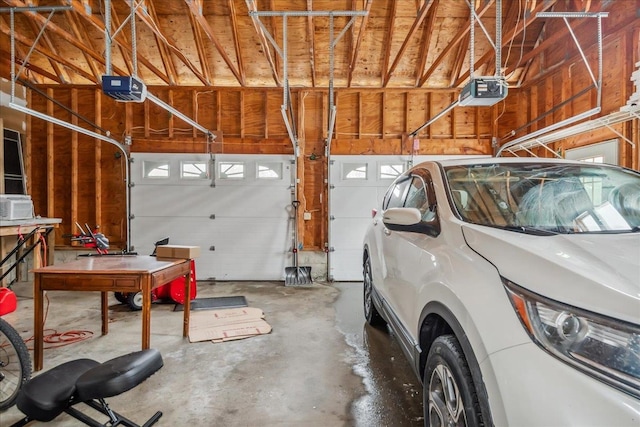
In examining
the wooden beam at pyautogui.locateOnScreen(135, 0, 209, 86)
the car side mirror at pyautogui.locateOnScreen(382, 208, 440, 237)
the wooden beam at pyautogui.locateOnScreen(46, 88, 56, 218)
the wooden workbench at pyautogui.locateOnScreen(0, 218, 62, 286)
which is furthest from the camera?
the wooden beam at pyautogui.locateOnScreen(46, 88, 56, 218)

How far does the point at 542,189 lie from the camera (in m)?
1.72

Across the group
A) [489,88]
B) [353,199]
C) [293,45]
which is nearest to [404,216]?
[489,88]

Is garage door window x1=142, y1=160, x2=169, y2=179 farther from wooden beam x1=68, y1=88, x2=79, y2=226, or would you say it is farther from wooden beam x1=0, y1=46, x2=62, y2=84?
wooden beam x1=0, y1=46, x2=62, y2=84

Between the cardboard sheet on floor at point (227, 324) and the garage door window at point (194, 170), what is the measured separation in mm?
2889

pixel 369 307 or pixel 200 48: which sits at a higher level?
pixel 200 48

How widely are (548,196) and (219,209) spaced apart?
5.35 m

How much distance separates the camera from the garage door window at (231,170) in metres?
6.03

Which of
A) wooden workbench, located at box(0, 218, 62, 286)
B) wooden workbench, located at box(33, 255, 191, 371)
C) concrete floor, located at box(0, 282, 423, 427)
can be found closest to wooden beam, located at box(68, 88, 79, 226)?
wooden workbench, located at box(0, 218, 62, 286)

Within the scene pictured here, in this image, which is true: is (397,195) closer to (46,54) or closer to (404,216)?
(404,216)

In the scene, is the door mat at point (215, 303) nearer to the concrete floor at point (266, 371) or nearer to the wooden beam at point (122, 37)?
the concrete floor at point (266, 371)

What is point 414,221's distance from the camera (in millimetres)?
1635

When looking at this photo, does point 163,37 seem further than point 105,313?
Yes

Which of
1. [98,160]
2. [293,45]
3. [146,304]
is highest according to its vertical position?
[293,45]

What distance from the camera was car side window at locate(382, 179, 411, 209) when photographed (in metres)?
2.63
